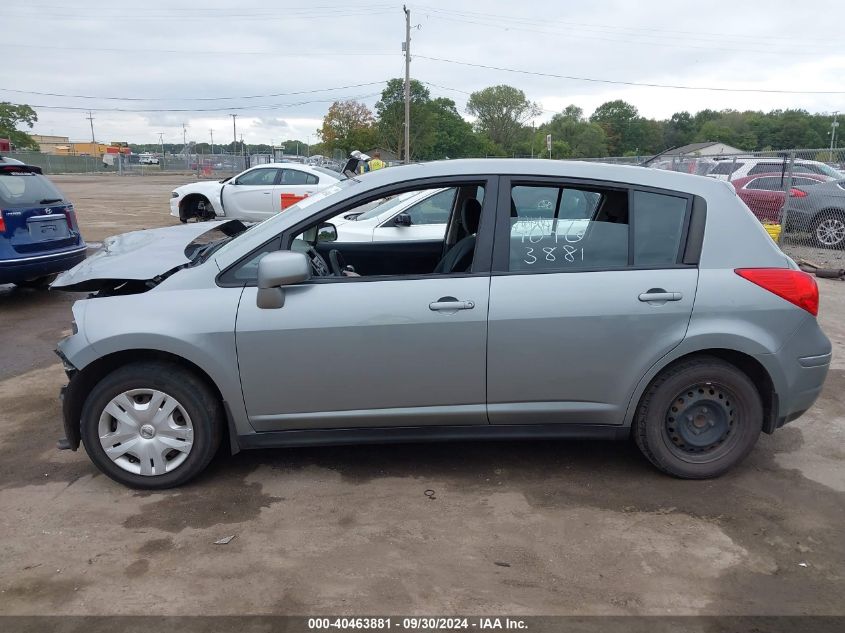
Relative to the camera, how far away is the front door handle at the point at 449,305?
11.4ft

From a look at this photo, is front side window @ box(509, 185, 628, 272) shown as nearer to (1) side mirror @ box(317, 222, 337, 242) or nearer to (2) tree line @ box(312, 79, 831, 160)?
(1) side mirror @ box(317, 222, 337, 242)

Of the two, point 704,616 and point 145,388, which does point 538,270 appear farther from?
point 145,388

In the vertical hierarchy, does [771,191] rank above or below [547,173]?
below

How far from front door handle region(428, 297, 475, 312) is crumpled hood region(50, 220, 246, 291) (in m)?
1.53

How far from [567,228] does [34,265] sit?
257 inches

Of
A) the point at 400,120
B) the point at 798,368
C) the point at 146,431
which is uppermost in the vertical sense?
the point at 400,120

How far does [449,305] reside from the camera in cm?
349

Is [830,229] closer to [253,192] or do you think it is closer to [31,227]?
[253,192]

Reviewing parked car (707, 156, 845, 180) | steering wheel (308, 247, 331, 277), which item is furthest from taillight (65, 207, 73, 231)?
parked car (707, 156, 845, 180)

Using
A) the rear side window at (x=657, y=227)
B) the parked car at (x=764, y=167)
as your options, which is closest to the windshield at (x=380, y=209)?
the rear side window at (x=657, y=227)

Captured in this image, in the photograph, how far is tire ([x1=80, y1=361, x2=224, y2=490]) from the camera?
11.6ft

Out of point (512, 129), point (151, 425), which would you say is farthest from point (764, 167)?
point (512, 129)

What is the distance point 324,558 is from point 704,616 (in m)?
1.64

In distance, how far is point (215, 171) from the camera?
182ft
